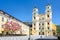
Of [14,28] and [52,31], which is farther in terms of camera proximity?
[52,31]

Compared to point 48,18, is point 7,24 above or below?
below

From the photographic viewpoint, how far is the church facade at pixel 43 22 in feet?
328

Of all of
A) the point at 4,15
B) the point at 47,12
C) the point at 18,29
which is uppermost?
the point at 47,12

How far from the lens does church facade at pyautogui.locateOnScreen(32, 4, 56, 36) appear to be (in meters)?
100

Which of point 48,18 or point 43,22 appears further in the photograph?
point 43,22

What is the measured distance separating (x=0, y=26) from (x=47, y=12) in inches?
1624

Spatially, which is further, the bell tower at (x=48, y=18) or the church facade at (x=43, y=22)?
the church facade at (x=43, y=22)

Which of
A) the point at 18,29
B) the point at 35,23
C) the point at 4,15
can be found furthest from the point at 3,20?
the point at 35,23

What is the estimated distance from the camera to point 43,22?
10269 centimetres

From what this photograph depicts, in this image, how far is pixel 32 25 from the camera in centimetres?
10506

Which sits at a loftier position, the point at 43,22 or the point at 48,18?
the point at 48,18

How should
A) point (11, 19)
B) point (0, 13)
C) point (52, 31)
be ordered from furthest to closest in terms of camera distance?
point (52, 31) < point (11, 19) < point (0, 13)

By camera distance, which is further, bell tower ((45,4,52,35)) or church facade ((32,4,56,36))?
church facade ((32,4,56,36))

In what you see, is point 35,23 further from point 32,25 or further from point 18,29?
point 18,29
